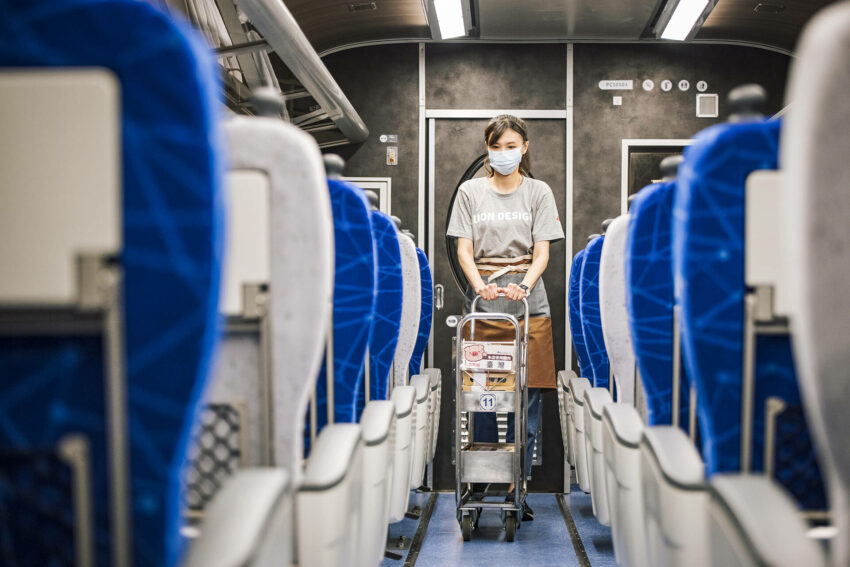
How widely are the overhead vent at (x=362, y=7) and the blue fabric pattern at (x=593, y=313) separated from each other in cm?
272

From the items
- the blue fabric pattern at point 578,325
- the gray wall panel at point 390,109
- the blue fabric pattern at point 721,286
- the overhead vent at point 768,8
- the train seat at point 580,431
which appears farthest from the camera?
the gray wall panel at point 390,109

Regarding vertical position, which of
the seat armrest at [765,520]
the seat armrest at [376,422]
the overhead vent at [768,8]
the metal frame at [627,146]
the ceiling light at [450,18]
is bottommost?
the seat armrest at [376,422]

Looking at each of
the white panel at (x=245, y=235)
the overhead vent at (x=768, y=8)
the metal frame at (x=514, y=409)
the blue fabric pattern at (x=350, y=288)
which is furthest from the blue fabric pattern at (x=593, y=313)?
the overhead vent at (x=768, y=8)

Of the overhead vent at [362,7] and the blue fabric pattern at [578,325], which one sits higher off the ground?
the overhead vent at [362,7]

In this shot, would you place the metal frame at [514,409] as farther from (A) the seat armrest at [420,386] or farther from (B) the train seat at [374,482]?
(B) the train seat at [374,482]

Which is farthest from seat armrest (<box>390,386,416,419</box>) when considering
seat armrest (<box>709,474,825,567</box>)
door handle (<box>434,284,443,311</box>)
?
door handle (<box>434,284,443,311</box>)

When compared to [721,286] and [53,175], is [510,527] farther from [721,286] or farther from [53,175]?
[53,175]

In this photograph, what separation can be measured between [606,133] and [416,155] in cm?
145

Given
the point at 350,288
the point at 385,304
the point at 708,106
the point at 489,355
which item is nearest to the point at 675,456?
the point at 350,288

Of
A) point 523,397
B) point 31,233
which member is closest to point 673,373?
point 31,233

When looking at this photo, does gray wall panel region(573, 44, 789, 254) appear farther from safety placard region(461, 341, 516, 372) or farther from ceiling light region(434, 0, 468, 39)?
safety placard region(461, 341, 516, 372)

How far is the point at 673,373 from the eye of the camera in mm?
1703

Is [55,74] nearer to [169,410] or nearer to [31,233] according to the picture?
[31,233]

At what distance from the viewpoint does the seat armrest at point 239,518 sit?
2.97ft
